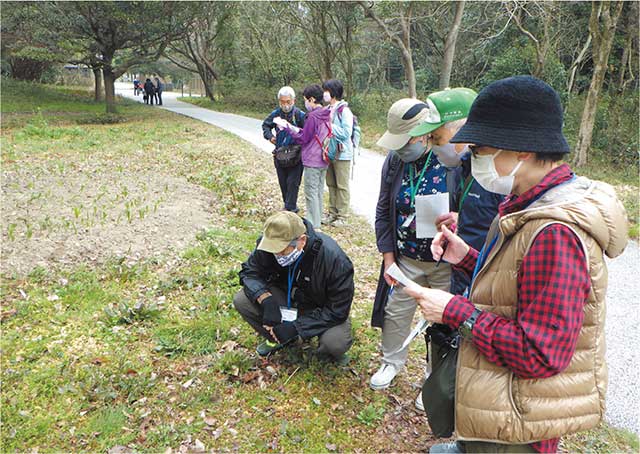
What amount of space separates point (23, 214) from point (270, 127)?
139 inches

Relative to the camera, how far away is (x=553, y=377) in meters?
1.47

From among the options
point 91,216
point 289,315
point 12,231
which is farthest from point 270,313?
point 91,216

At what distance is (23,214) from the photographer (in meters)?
6.04

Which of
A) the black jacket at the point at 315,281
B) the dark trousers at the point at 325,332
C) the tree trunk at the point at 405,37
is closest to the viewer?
the black jacket at the point at 315,281

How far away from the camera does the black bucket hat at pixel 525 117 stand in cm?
145

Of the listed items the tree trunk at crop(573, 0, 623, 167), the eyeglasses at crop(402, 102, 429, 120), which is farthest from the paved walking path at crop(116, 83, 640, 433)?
the tree trunk at crop(573, 0, 623, 167)

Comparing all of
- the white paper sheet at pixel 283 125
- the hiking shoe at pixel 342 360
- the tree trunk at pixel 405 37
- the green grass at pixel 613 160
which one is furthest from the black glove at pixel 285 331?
the tree trunk at pixel 405 37

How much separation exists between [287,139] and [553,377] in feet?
16.6

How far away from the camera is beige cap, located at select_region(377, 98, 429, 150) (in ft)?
8.94

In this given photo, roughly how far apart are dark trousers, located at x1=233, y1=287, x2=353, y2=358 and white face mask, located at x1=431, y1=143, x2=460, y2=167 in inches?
55.4

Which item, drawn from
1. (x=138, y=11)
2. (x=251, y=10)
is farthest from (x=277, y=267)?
(x=251, y=10)

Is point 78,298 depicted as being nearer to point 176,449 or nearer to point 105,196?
point 176,449

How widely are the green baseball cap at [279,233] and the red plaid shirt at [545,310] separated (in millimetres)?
1616

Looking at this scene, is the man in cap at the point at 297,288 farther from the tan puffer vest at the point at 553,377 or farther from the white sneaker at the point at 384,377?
the tan puffer vest at the point at 553,377
